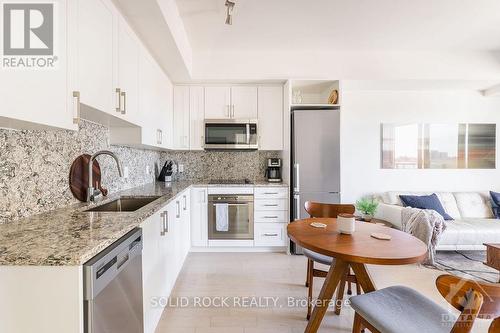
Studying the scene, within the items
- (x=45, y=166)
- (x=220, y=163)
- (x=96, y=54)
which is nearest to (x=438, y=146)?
(x=220, y=163)

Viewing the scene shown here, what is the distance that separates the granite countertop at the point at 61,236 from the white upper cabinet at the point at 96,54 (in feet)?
2.15

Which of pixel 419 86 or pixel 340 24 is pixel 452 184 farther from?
pixel 340 24

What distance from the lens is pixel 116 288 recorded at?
3.46 ft

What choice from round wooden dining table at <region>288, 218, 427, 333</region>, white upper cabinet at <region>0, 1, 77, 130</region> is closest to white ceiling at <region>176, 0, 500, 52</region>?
white upper cabinet at <region>0, 1, 77, 130</region>

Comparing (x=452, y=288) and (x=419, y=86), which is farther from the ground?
(x=419, y=86)

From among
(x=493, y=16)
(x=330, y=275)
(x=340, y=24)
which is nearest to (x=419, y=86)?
(x=493, y=16)

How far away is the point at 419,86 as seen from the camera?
11.8 feet

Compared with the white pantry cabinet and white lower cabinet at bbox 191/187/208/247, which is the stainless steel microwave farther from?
white lower cabinet at bbox 191/187/208/247

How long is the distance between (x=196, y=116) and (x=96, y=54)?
2.08m

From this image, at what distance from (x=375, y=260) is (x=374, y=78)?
292cm

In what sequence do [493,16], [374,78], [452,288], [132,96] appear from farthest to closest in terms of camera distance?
[374,78]
[493,16]
[132,96]
[452,288]

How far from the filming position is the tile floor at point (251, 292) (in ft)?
6.04

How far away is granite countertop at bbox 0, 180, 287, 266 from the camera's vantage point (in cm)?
80

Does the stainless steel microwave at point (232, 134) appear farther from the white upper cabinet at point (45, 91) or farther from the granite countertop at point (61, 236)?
the white upper cabinet at point (45, 91)
